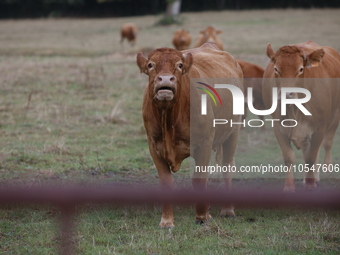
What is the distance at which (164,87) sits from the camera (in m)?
4.83

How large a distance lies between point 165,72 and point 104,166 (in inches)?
118

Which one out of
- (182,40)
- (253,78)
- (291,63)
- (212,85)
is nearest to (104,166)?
(212,85)

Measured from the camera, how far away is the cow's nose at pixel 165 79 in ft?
15.7

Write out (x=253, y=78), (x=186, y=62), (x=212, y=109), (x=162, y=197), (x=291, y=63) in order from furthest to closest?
(x=253, y=78) < (x=291, y=63) < (x=212, y=109) < (x=186, y=62) < (x=162, y=197)

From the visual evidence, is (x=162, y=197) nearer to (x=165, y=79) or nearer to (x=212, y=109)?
(x=165, y=79)

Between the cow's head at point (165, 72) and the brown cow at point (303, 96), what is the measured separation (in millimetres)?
1834

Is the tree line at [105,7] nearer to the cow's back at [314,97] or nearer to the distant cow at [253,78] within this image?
the distant cow at [253,78]

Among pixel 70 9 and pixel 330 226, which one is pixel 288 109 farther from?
pixel 70 9

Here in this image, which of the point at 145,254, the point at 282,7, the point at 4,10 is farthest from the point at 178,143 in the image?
the point at 4,10

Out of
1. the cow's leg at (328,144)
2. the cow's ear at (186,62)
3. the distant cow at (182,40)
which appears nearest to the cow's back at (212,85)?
the cow's ear at (186,62)

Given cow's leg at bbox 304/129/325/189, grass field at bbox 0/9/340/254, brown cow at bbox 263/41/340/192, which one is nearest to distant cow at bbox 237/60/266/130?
grass field at bbox 0/9/340/254

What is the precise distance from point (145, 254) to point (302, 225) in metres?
1.64

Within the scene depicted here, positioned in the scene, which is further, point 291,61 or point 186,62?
point 291,61

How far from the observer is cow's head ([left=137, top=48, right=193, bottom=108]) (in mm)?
4824
